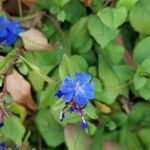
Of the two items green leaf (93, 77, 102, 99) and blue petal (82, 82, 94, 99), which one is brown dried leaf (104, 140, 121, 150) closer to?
green leaf (93, 77, 102, 99)

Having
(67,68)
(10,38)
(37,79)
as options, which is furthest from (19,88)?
(67,68)

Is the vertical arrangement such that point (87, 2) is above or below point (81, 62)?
above

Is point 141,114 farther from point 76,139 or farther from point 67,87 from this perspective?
point 67,87

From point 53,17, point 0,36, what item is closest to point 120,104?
point 53,17

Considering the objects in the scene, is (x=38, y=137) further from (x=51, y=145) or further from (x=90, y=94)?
(x=90, y=94)

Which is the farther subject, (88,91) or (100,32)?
(100,32)

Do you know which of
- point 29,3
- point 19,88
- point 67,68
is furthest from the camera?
point 29,3
